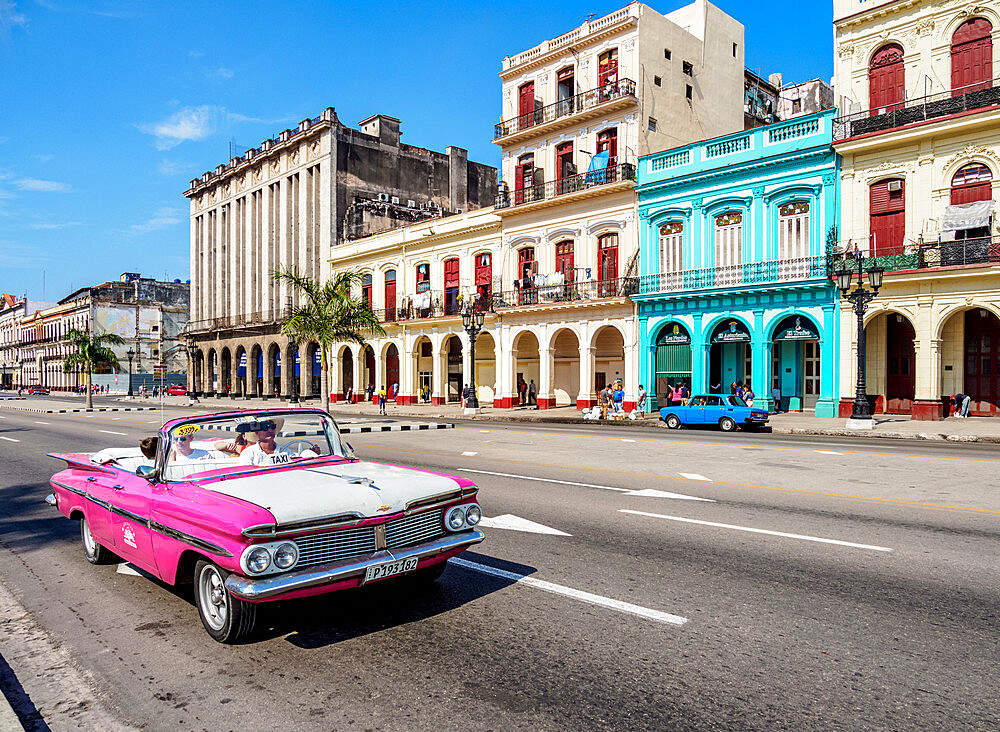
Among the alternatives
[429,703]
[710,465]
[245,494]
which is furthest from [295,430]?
[710,465]

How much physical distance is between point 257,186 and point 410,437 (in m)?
44.8

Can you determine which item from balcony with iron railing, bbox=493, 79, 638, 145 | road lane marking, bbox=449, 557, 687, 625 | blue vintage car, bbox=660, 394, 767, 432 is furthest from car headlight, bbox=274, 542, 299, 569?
balcony with iron railing, bbox=493, 79, 638, 145

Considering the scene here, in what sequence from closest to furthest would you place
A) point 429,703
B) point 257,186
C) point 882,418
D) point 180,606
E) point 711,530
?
1. point 429,703
2. point 180,606
3. point 711,530
4. point 882,418
5. point 257,186

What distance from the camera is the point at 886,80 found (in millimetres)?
26203

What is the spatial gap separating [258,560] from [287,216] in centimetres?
5329

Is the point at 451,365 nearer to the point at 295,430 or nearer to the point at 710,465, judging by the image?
the point at 710,465

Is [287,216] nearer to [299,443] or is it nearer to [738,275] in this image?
[738,275]

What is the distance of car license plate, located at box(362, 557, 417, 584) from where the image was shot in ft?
14.5

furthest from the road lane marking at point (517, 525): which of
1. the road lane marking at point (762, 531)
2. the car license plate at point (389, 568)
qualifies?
the car license plate at point (389, 568)

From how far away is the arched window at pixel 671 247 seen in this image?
3081cm

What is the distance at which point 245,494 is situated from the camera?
15.1ft

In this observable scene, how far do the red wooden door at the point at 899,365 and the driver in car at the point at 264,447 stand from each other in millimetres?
26069

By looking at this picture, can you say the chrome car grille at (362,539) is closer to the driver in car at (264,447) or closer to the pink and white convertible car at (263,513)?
the pink and white convertible car at (263,513)

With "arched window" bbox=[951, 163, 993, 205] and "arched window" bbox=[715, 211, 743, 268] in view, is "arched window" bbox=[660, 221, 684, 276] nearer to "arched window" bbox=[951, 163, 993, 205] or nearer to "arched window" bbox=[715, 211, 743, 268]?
"arched window" bbox=[715, 211, 743, 268]
